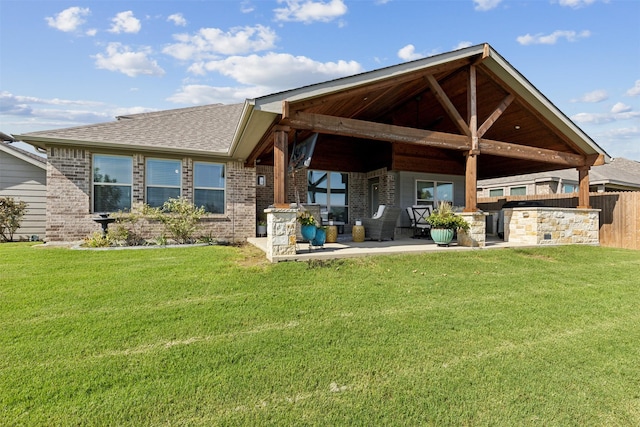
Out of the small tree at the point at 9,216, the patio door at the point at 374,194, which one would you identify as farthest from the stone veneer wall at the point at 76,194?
the patio door at the point at 374,194

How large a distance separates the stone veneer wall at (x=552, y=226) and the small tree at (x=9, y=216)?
14.1m

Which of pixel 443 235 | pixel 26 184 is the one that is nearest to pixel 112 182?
pixel 26 184

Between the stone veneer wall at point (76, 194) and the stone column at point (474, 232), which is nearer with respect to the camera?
the stone column at point (474, 232)

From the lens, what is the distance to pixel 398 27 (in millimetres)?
9539

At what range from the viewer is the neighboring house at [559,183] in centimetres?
1554

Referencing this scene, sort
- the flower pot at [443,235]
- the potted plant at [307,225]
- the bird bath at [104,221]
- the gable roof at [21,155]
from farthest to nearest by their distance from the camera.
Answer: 1. the gable roof at [21,155]
2. the bird bath at [104,221]
3. the flower pot at [443,235]
4. the potted plant at [307,225]

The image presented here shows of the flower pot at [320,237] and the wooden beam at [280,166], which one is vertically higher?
the wooden beam at [280,166]

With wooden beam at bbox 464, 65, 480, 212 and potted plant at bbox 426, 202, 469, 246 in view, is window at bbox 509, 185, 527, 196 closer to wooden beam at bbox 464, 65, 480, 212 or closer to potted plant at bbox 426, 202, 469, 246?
wooden beam at bbox 464, 65, 480, 212

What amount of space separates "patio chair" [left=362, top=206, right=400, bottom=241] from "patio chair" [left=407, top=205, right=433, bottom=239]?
1.41 meters

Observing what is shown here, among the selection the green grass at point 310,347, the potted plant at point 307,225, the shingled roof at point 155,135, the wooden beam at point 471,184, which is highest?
the shingled roof at point 155,135

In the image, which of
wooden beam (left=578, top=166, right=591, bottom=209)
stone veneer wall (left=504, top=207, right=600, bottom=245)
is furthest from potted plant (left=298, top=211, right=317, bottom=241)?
wooden beam (left=578, top=166, right=591, bottom=209)

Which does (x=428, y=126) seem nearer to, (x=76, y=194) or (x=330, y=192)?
(x=330, y=192)

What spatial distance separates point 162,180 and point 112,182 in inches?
48.9

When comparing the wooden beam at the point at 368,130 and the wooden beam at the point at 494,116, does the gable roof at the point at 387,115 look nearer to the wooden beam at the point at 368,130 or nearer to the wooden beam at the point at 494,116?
the wooden beam at the point at 494,116
